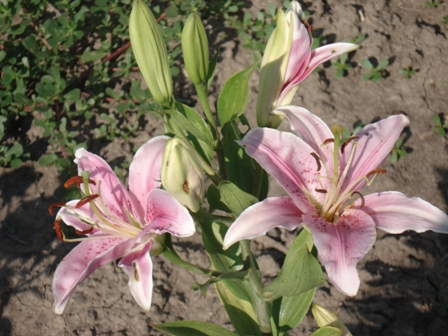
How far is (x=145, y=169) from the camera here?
1021 millimetres

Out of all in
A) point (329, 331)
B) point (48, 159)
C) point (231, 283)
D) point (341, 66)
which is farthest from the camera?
point (341, 66)

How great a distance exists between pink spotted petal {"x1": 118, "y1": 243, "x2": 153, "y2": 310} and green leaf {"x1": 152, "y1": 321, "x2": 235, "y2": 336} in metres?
0.22

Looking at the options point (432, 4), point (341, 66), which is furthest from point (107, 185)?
point (432, 4)

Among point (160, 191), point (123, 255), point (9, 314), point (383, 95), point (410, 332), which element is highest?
point (160, 191)

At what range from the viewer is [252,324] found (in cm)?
147

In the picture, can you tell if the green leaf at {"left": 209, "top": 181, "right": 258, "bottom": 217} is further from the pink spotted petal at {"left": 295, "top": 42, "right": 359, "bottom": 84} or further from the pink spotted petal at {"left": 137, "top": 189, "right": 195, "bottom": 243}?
the pink spotted petal at {"left": 295, "top": 42, "right": 359, "bottom": 84}

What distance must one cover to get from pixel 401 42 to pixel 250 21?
65cm

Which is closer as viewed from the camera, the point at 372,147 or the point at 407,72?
the point at 372,147

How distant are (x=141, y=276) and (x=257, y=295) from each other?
1.07ft

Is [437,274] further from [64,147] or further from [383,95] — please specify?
[64,147]

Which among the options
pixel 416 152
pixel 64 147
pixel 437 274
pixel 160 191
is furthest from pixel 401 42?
pixel 160 191

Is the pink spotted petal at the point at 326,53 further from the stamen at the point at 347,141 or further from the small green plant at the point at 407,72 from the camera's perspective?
the small green plant at the point at 407,72

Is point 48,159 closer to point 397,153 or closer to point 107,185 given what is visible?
point 107,185

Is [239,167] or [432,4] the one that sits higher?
[239,167]
